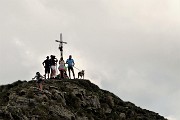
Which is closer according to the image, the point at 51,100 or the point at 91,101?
the point at 51,100

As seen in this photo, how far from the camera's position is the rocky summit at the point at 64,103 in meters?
36.8

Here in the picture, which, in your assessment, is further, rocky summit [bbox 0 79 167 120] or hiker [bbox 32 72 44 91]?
hiker [bbox 32 72 44 91]

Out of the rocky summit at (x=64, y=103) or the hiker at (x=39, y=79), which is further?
the hiker at (x=39, y=79)

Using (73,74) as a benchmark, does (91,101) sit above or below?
below

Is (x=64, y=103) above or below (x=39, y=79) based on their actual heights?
below

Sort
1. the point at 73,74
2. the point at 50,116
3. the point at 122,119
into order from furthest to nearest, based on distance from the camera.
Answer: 1. the point at 73,74
2. the point at 122,119
3. the point at 50,116

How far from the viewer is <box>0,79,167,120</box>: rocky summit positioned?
1451 inches

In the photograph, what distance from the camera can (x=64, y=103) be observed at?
41219 mm

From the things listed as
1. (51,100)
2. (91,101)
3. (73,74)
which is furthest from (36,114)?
(73,74)

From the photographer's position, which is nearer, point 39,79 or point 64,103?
point 39,79

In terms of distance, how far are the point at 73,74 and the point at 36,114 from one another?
11631 millimetres

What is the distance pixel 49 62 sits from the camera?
4497cm

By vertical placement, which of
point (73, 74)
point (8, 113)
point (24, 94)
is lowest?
point (8, 113)

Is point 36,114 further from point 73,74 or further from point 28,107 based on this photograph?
point 73,74
